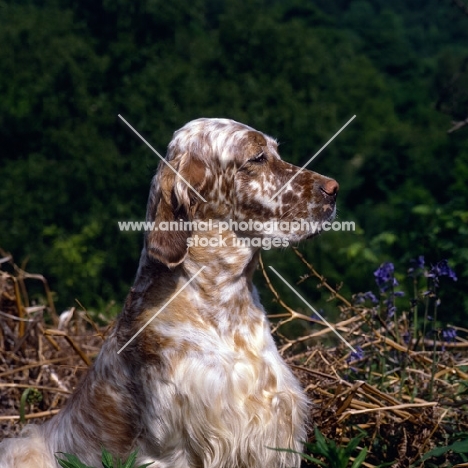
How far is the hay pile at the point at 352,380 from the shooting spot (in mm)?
3865

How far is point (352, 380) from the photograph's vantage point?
14.2ft

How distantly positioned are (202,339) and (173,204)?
0.55 meters

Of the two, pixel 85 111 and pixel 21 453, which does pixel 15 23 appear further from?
pixel 21 453

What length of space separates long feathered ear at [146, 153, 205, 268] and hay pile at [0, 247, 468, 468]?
0.77 meters

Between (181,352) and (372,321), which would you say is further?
(372,321)

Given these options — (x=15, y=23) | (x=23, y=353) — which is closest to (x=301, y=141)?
(x=15, y=23)

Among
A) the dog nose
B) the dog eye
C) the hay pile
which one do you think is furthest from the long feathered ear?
the hay pile

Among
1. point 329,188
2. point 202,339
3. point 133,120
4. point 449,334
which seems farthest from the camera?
point 133,120

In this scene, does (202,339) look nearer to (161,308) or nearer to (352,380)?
(161,308)

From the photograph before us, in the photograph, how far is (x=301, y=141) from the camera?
1111 inches

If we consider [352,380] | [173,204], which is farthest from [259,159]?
[352,380]

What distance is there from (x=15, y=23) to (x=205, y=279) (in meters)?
29.0

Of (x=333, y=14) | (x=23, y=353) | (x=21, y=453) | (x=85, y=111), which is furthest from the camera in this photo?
(x=333, y=14)

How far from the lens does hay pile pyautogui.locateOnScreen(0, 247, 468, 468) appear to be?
387 cm
